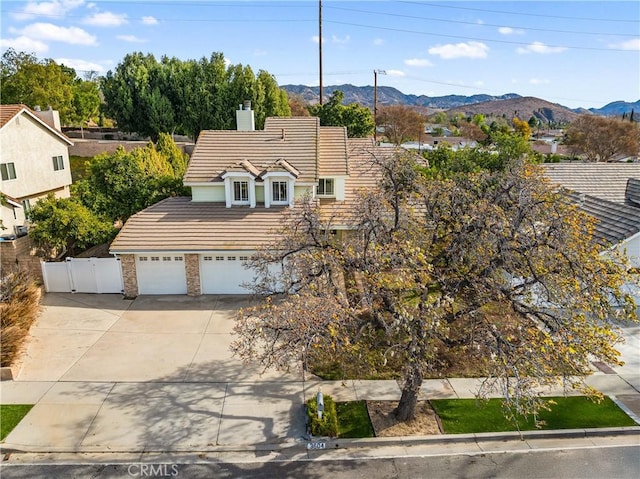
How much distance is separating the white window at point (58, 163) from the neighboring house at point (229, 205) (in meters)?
13.6

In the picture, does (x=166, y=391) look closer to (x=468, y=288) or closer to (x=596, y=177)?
(x=468, y=288)

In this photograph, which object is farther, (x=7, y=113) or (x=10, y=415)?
(x=7, y=113)

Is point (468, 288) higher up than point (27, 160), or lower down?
lower down

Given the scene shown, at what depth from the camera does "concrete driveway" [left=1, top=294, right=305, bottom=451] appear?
11.5 meters

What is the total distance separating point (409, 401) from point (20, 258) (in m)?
17.2

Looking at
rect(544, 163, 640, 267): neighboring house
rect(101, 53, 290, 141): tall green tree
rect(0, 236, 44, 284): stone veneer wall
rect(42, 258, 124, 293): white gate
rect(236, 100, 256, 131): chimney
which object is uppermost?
rect(101, 53, 290, 141): tall green tree

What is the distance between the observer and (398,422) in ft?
39.3

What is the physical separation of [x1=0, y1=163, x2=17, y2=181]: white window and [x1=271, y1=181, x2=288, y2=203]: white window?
16541 millimetres

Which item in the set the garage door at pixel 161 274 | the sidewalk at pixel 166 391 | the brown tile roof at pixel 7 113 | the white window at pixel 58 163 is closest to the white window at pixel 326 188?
the garage door at pixel 161 274

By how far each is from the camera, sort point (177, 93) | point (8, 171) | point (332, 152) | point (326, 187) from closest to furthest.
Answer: point (326, 187), point (332, 152), point (8, 171), point (177, 93)

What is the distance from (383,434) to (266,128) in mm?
18929

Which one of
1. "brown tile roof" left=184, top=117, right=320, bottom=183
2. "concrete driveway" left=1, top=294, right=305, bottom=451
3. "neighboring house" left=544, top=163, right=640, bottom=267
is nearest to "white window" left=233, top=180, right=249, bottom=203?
"brown tile roof" left=184, top=117, right=320, bottom=183

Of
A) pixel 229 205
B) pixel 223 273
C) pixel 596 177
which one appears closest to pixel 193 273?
pixel 223 273

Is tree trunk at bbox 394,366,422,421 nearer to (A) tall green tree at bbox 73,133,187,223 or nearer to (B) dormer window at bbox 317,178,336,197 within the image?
(B) dormer window at bbox 317,178,336,197
